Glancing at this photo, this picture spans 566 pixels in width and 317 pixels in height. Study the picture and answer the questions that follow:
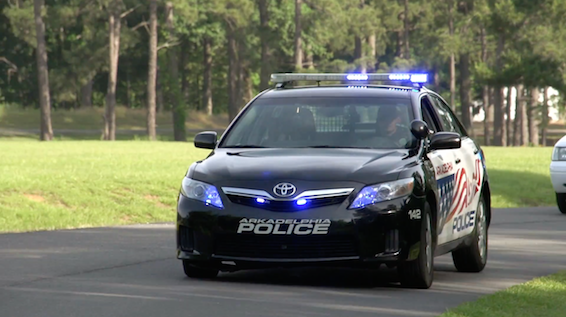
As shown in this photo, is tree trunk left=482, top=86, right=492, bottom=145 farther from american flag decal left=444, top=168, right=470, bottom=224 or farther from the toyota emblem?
the toyota emblem

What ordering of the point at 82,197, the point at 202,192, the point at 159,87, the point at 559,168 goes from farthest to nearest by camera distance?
the point at 159,87
the point at 82,197
the point at 559,168
the point at 202,192

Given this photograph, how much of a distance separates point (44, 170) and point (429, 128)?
1846 cm

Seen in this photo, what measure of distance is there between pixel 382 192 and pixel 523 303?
128cm

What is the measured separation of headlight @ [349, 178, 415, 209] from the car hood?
53 mm

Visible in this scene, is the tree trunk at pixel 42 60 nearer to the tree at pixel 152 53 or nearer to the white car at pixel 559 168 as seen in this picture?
the tree at pixel 152 53

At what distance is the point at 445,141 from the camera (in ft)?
32.8

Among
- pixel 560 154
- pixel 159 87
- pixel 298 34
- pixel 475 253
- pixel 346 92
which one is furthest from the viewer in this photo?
pixel 159 87

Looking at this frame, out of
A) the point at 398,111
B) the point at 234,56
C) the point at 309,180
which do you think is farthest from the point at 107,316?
the point at 234,56

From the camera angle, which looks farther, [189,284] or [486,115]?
[486,115]

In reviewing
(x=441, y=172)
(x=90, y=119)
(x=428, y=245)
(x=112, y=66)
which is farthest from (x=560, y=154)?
(x=90, y=119)

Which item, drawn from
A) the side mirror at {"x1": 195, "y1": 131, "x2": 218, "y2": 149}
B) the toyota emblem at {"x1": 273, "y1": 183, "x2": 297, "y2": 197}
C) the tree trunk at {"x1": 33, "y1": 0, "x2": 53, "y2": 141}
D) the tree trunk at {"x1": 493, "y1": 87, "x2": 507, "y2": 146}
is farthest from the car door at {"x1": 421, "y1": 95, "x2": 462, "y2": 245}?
the tree trunk at {"x1": 493, "y1": 87, "x2": 507, "y2": 146}

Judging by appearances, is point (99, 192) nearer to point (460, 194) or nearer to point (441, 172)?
point (460, 194)

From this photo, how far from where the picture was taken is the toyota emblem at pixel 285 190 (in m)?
9.12

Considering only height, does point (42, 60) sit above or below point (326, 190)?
below
